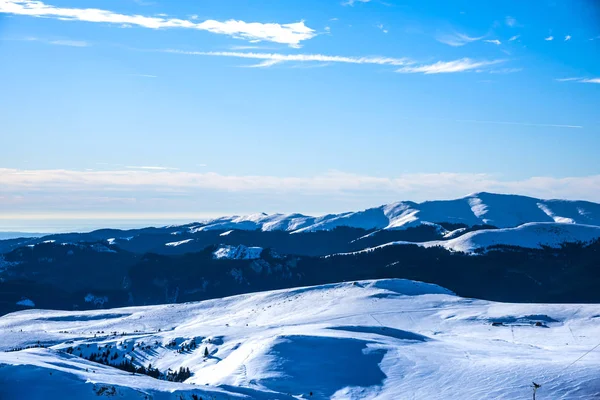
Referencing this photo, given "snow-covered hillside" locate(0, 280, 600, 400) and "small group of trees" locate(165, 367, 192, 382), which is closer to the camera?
"snow-covered hillside" locate(0, 280, 600, 400)

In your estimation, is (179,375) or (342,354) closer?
(179,375)

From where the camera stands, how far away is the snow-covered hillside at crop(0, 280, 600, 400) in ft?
146

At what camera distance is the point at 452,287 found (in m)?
193

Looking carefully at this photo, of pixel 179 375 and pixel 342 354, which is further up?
pixel 342 354

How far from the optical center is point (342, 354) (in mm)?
61844

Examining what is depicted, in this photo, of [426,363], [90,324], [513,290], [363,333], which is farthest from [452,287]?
[426,363]

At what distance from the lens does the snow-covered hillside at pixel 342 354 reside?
44625mm

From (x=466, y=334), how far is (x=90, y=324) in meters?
69.8

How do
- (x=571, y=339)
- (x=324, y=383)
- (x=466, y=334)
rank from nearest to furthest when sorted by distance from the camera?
1. (x=324, y=383)
2. (x=571, y=339)
3. (x=466, y=334)

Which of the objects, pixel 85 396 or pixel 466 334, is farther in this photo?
pixel 466 334

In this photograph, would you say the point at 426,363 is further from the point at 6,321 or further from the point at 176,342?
the point at 6,321

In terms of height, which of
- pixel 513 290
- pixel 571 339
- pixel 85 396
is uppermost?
pixel 85 396

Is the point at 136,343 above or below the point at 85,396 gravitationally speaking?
below

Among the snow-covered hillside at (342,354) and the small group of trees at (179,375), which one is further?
the small group of trees at (179,375)
